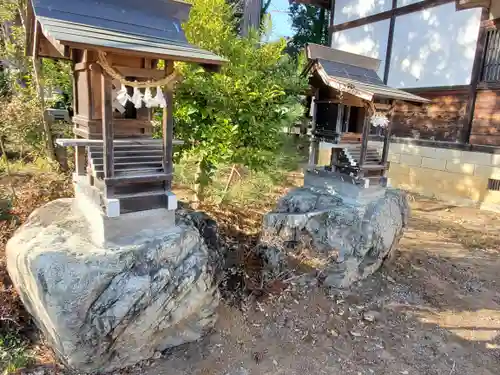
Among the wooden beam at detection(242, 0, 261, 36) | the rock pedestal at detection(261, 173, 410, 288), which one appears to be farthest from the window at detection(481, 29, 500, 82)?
the wooden beam at detection(242, 0, 261, 36)

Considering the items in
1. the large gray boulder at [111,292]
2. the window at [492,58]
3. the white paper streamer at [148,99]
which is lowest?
the large gray boulder at [111,292]

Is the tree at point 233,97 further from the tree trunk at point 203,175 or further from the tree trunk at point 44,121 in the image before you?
the tree trunk at point 44,121

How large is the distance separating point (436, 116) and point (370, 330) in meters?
9.23

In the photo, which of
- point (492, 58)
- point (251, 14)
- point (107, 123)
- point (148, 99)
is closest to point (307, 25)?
point (492, 58)

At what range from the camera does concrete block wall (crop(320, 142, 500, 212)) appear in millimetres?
10961

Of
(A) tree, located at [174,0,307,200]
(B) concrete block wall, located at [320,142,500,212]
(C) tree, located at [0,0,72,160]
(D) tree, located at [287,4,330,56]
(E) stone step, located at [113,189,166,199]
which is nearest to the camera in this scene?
(E) stone step, located at [113,189,166,199]

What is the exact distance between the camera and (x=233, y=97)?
674cm

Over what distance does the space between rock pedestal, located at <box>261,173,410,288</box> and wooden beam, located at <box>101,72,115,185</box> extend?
11.2 ft

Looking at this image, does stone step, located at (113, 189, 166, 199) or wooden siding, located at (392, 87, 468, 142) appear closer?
stone step, located at (113, 189, 166, 199)

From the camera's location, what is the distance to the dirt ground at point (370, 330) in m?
4.70

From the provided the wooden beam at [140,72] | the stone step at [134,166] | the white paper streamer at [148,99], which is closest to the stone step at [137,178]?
the stone step at [134,166]

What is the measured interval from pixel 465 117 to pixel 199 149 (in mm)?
9043

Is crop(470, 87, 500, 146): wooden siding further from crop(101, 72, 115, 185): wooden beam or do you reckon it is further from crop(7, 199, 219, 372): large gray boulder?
crop(101, 72, 115, 185): wooden beam

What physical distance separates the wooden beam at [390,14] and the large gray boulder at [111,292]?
11.6 m
